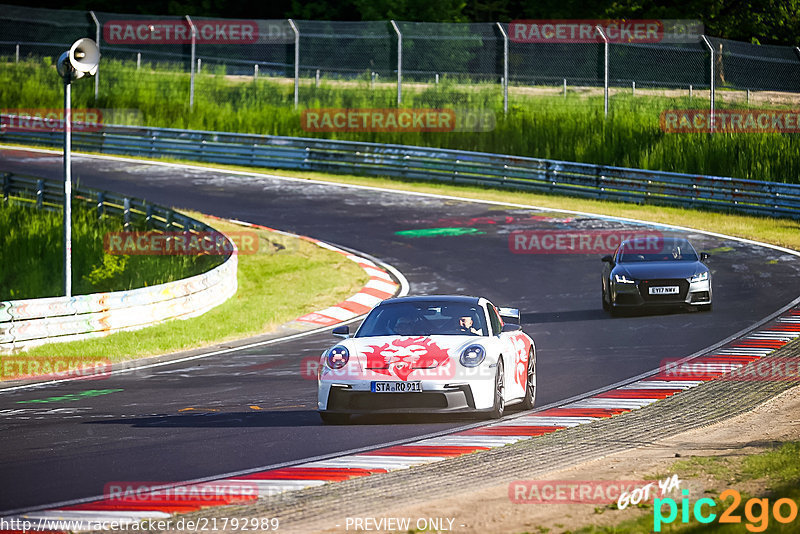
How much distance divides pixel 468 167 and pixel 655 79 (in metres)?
6.32

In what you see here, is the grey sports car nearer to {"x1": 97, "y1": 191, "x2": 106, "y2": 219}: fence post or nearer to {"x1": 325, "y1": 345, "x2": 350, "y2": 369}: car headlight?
{"x1": 325, "y1": 345, "x2": 350, "y2": 369}: car headlight

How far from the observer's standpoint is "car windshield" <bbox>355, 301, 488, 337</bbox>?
11562 millimetres

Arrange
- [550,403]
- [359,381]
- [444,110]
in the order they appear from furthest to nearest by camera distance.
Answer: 1. [444,110]
2. [550,403]
3. [359,381]

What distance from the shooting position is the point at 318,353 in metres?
16.7

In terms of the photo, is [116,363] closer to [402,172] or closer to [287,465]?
[287,465]

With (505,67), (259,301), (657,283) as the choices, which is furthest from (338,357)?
(505,67)

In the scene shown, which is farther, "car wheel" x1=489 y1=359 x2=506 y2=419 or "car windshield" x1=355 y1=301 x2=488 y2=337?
"car windshield" x1=355 y1=301 x2=488 y2=337

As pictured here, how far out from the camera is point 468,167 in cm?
3578

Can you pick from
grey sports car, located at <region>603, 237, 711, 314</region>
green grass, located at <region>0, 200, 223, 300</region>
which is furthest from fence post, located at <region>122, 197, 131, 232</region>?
grey sports car, located at <region>603, 237, 711, 314</region>

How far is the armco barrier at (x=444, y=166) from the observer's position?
101 feet

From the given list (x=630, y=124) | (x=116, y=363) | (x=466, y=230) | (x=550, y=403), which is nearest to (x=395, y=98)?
(x=630, y=124)

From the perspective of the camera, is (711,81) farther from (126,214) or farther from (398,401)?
(398,401)

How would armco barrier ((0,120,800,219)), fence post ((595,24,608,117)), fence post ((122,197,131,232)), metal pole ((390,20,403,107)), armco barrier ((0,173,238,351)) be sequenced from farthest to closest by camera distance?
metal pole ((390,20,403,107)) < fence post ((595,24,608,117)) < armco barrier ((0,120,800,219)) < fence post ((122,197,131,232)) < armco barrier ((0,173,238,351))

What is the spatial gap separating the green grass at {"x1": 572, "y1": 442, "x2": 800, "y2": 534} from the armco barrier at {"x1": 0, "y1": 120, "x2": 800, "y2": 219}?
71.7 feet
